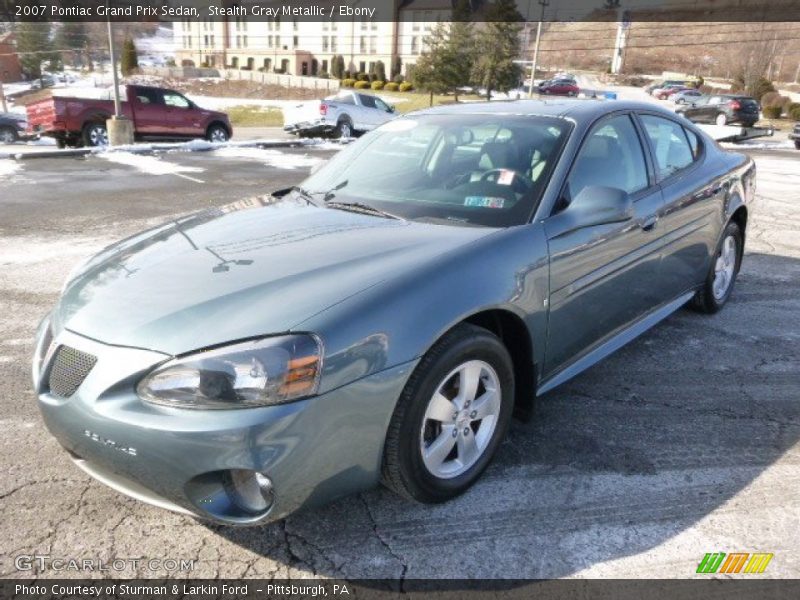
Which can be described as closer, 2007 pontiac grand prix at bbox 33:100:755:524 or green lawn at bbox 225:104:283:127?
2007 pontiac grand prix at bbox 33:100:755:524

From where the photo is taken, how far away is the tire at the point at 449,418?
7.39 ft

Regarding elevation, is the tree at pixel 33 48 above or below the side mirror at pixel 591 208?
above

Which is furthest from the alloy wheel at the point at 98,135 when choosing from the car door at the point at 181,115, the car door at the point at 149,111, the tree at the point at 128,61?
the tree at the point at 128,61

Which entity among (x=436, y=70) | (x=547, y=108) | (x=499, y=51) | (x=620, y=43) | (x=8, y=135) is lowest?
(x=8, y=135)

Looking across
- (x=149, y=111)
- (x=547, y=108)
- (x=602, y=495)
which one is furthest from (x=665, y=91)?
(x=602, y=495)

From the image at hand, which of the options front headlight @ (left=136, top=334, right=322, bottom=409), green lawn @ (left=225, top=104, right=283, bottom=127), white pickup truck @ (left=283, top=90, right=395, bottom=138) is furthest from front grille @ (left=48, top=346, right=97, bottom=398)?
green lawn @ (left=225, top=104, right=283, bottom=127)

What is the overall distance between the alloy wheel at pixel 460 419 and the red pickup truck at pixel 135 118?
16.3m

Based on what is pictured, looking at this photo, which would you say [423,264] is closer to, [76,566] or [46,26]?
[76,566]

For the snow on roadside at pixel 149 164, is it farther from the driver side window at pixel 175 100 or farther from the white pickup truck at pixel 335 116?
the white pickup truck at pixel 335 116

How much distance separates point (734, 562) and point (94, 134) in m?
17.3

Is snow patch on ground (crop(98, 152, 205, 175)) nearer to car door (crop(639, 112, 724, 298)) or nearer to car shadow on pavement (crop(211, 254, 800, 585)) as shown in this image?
car door (crop(639, 112, 724, 298))

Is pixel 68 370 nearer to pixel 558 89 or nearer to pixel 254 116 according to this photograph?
pixel 254 116

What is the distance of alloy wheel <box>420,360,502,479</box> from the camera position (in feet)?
7.96

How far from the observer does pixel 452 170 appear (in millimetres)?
3254
